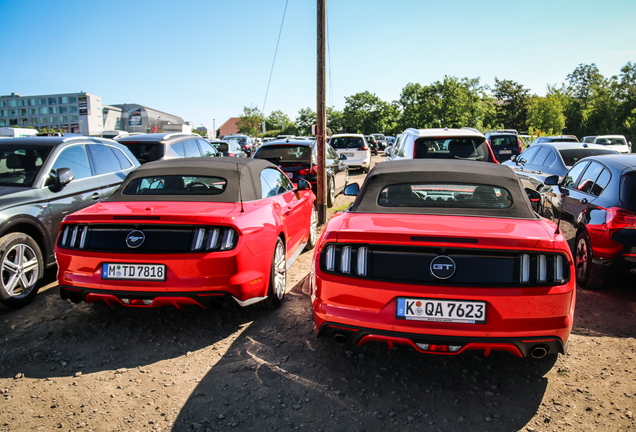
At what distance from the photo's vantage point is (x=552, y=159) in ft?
30.9

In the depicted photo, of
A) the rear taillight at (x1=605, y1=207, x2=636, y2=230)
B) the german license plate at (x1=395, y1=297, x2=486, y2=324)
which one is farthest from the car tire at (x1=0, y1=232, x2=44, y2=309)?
the rear taillight at (x1=605, y1=207, x2=636, y2=230)

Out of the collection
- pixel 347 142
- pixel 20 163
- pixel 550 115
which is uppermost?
pixel 550 115

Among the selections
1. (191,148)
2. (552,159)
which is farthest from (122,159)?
(552,159)

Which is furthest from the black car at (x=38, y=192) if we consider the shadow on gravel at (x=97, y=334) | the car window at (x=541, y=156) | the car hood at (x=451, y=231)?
the car window at (x=541, y=156)

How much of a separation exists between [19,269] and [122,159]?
2.81m

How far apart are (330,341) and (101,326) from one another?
2130 mm

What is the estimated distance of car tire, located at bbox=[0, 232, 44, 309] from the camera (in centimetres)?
439

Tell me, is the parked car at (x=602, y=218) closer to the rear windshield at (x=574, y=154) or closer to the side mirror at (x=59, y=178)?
the rear windshield at (x=574, y=154)

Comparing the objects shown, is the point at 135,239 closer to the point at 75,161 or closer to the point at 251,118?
the point at 75,161

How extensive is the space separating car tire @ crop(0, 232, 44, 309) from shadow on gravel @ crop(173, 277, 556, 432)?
241cm

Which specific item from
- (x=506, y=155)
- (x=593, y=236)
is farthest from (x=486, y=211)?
(x=506, y=155)

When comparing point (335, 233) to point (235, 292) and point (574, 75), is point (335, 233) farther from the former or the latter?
point (574, 75)

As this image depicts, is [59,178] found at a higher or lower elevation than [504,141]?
lower

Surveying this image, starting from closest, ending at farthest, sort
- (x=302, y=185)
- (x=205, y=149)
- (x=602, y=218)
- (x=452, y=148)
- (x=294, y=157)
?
(x=602, y=218), (x=302, y=185), (x=452, y=148), (x=294, y=157), (x=205, y=149)
